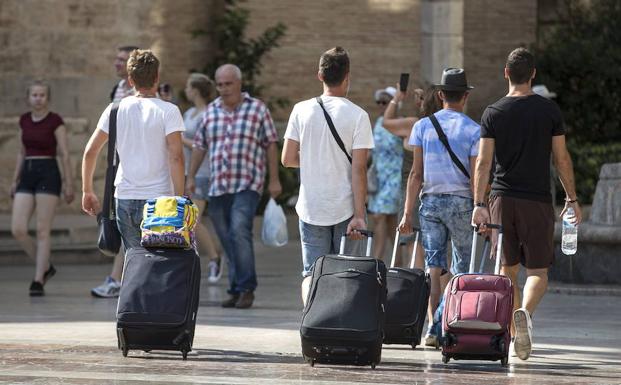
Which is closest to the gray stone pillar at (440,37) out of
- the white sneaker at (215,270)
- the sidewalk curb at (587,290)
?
the white sneaker at (215,270)

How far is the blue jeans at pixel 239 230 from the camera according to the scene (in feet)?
43.5

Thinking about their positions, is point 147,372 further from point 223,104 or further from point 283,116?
point 283,116

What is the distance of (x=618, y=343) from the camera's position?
36.3 feet

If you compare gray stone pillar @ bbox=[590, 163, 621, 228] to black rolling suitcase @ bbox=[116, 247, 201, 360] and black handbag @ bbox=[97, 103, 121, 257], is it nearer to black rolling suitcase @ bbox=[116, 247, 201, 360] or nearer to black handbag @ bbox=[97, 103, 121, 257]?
black handbag @ bbox=[97, 103, 121, 257]

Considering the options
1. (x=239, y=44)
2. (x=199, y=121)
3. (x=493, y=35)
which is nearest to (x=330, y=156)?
(x=199, y=121)

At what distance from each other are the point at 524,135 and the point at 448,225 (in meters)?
0.79

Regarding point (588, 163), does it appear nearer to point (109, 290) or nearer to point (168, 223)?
point (109, 290)

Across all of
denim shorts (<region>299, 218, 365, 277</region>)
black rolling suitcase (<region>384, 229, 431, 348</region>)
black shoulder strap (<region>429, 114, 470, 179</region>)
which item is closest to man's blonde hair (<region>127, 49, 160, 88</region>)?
denim shorts (<region>299, 218, 365, 277</region>)

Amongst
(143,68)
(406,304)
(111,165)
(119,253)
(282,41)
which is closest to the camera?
(406,304)

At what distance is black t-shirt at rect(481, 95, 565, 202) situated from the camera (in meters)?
10.1

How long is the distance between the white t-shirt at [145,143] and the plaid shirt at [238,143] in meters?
2.64

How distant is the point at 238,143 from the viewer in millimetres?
13250

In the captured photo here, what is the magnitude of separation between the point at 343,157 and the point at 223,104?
3.43 metres

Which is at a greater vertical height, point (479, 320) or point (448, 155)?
point (448, 155)
